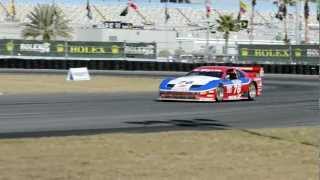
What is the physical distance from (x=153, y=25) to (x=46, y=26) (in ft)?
52.9

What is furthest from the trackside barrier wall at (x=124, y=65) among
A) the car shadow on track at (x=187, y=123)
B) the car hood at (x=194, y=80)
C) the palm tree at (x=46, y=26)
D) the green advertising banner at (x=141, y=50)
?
the palm tree at (x=46, y=26)

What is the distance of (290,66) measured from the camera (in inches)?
1805

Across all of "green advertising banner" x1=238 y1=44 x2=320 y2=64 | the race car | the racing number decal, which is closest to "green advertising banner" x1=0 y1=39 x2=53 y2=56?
"green advertising banner" x1=238 y1=44 x2=320 y2=64

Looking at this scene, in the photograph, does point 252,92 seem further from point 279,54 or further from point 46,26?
point 46,26

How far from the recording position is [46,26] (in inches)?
3354

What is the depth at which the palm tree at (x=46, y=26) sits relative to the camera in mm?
83812

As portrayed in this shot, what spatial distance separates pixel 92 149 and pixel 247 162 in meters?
2.26

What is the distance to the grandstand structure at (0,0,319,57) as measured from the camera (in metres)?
83.8

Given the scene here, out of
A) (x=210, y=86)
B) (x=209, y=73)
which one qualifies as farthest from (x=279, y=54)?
(x=210, y=86)

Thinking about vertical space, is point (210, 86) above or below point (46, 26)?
below

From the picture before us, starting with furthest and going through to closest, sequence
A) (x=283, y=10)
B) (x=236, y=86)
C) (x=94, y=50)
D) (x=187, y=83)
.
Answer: (x=283, y=10) < (x=94, y=50) < (x=236, y=86) < (x=187, y=83)

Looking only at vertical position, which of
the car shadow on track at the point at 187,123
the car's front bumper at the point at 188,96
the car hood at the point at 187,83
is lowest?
the car's front bumper at the point at 188,96

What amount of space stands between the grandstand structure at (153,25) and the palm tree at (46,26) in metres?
1.42

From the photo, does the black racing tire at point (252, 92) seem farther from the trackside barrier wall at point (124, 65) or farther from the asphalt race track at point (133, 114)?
the trackside barrier wall at point (124, 65)
